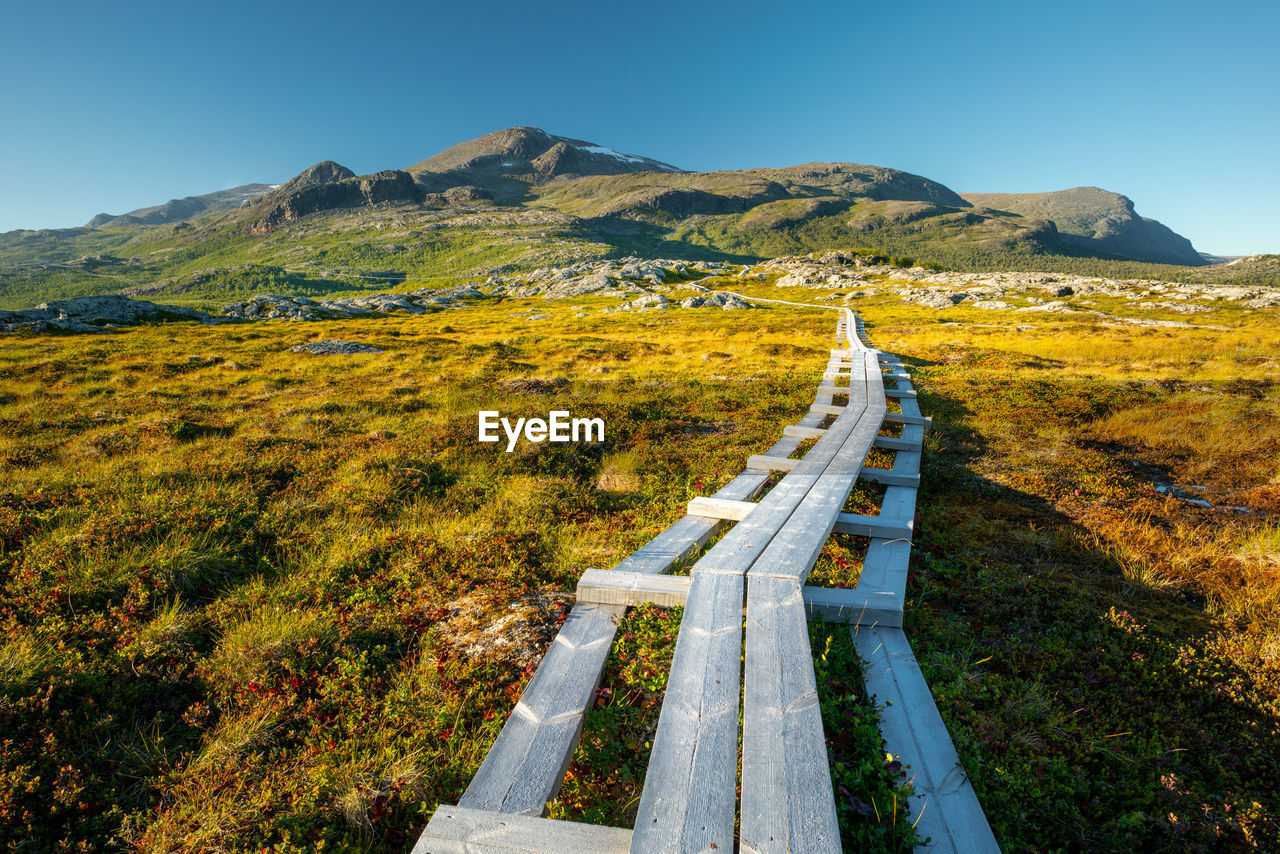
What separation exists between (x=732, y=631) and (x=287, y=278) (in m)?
169

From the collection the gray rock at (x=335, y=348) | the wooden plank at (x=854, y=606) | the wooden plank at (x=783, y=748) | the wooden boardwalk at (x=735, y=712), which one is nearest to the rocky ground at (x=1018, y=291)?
the wooden plank at (x=854, y=606)

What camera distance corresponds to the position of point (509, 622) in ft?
13.0

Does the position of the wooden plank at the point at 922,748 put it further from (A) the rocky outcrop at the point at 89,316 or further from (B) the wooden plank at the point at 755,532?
(A) the rocky outcrop at the point at 89,316

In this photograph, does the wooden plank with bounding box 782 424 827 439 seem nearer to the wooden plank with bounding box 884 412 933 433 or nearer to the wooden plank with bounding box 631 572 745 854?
the wooden plank with bounding box 884 412 933 433

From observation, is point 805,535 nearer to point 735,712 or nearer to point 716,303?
point 735,712

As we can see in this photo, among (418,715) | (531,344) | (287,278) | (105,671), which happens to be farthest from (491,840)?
(287,278)

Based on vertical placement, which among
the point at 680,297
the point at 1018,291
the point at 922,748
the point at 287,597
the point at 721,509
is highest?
the point at 1018,291

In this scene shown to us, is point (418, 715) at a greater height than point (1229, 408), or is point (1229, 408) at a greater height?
point (1229, 408)

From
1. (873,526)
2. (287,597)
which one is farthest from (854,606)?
(287,597)

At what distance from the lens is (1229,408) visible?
34.7ft

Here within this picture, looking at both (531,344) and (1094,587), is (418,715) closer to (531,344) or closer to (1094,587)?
(1094,587)

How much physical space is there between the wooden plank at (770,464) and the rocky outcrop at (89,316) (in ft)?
172

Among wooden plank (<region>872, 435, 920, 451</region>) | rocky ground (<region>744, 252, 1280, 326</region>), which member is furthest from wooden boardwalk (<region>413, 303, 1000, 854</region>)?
rocky ground (<region>744, 252, 1280, 326</region>)

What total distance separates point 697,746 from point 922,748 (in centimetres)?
138
